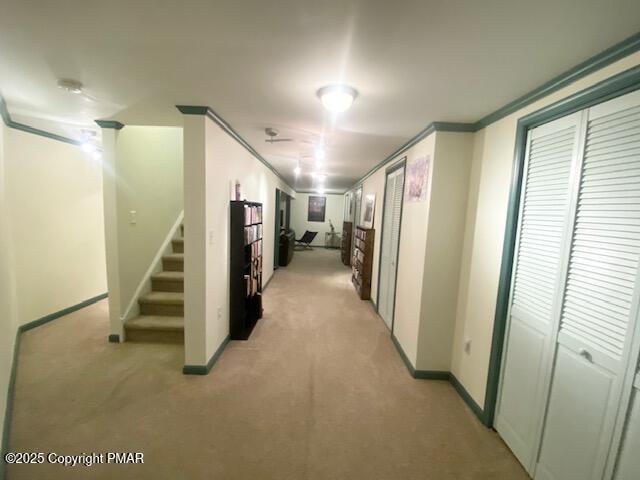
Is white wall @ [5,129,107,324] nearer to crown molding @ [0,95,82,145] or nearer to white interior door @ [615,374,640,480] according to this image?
crown molding @ [0,95,82,145]

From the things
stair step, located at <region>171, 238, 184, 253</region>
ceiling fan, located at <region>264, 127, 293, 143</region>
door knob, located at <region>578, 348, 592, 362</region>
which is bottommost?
door knob, located at <region>578, 348, 592, 362</region>

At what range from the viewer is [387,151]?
3.35 metres

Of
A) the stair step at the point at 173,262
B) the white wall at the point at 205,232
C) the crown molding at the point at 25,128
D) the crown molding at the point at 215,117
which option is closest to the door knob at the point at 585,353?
the white wall at the point at 205,232

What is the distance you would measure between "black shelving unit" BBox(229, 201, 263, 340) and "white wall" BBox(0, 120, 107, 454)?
207cm

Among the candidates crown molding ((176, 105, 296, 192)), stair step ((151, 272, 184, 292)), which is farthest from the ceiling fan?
stair step ((151, 272, 184, 292))

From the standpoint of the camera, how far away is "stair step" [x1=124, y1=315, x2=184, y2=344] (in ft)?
9.53

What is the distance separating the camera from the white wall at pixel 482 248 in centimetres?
187

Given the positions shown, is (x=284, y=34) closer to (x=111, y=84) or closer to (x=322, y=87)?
(x=322, y=87)

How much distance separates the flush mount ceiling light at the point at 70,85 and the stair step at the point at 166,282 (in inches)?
82.1

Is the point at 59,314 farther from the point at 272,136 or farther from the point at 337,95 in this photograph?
the point at 337,95

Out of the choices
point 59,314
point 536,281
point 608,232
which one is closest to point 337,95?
point 608,232

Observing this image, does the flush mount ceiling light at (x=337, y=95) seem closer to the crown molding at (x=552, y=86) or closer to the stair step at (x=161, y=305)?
the crown molding at (x=552, y=86)

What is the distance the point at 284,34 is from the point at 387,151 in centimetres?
241

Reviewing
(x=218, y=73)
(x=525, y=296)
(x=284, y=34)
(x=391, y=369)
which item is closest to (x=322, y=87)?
(x=284, y=34)
